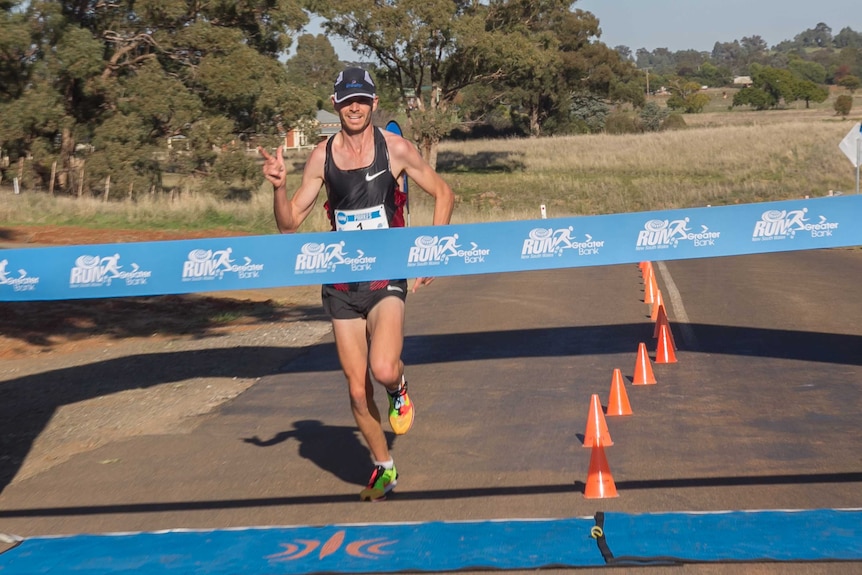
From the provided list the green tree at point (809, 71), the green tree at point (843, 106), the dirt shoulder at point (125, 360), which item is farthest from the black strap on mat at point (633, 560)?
the green tree at point (809, 71)

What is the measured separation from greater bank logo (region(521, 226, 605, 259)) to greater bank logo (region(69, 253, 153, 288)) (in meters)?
1.95

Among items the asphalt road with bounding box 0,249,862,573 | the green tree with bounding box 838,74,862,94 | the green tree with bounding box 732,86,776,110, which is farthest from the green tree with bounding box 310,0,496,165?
the green tree with bounding box 838,74,862,94

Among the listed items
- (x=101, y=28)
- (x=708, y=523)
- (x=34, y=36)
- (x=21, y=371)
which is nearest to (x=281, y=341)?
(x=21, y=371)

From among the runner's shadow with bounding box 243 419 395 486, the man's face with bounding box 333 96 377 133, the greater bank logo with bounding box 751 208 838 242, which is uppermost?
the man's face with bounding box 333 96 377 133

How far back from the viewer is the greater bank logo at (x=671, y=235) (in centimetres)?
559

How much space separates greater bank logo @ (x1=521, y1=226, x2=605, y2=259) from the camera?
18.5 feet

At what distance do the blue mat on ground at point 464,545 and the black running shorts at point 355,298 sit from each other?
1.19 m

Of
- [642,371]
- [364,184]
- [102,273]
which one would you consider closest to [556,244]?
[364,184]

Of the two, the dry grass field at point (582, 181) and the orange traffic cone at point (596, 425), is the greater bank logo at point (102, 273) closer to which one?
the orange traffic cone at point (596, 425)

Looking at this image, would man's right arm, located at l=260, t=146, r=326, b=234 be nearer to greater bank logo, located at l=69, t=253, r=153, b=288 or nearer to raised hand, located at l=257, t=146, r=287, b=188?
raised hand, located at l=257, t=146, r=287, b=188

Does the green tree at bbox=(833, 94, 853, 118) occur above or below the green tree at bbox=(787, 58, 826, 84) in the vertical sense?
below

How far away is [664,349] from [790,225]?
5.54 m

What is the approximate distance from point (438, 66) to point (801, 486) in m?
49.9

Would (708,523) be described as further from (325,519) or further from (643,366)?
(643,366)
